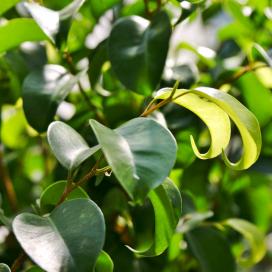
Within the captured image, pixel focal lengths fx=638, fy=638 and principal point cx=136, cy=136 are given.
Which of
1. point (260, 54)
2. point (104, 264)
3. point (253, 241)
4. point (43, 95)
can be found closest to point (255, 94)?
point (260, 54)

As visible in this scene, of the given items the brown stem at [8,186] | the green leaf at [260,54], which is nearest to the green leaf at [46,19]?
the green leaf at [260,54]

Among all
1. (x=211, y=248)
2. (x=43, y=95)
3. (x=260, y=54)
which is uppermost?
(x=43, y=95)

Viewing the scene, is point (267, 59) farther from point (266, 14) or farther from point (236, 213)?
point (236, 213)

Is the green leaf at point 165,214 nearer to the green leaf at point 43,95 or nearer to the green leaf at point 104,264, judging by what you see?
the green leaf at point 104,264

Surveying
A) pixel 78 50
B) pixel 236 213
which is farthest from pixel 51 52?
pixel 236 213

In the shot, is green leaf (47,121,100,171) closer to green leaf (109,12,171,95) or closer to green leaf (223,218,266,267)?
green leaf (109,12,171,95)

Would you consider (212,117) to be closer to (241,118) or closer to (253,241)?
(241,118)
